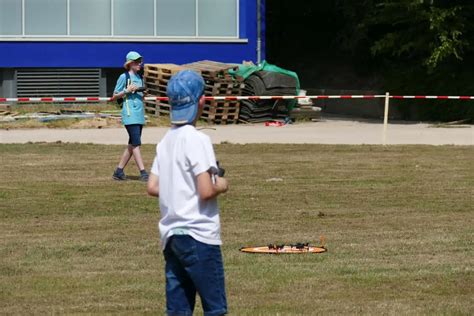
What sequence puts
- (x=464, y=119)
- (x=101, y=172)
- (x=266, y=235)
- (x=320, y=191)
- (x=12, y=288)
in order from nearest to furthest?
(x=12, y=288) < (x=266, y=235) < (x=320, y=191) < (x=101, y=172) < (x=464, y=119)

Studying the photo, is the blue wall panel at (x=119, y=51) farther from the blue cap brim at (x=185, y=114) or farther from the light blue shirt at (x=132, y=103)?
the blue cap brim at (x=185, y=114)

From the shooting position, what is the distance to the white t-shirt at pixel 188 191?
19.2 feet

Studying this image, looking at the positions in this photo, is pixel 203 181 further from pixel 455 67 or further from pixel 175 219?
pixel 455 67

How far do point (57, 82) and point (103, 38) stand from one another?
1971 millimetres

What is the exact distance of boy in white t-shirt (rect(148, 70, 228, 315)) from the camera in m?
5.84

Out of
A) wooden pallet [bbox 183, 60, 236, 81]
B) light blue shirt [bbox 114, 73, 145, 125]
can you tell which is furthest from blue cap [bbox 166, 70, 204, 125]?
wooden pallet [bbox 183, 60, 236, 81]

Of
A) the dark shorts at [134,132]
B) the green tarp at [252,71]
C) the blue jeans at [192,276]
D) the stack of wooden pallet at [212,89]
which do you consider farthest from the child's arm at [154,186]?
the green tarp at [252,71]

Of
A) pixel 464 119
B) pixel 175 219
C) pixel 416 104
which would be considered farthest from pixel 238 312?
pixel 416 104

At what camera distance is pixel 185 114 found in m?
5.96

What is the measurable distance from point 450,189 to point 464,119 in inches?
717

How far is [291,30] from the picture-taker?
4784 centimetres

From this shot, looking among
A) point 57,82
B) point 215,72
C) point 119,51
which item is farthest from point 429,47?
point 57,82

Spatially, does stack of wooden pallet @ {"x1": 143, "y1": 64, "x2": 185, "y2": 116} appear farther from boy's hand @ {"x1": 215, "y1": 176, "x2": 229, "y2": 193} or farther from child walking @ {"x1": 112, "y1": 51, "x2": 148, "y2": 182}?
boy's hand @ {"x1": 215, "y1": 176, "x2": 229, "y2": 193}

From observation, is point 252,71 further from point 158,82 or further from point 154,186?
point 154,186
